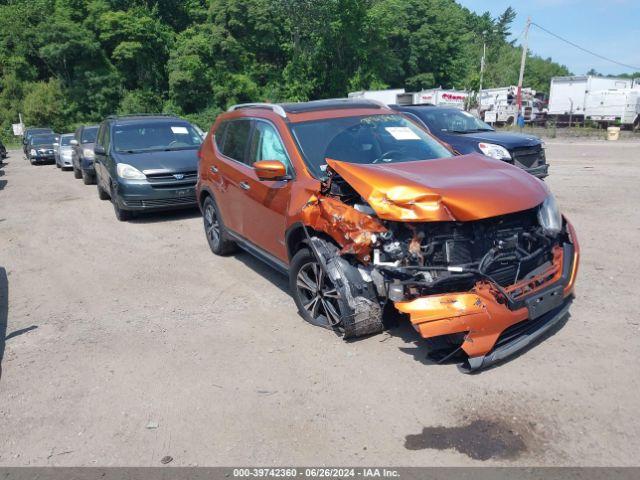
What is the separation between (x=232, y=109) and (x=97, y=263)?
279 centimetres

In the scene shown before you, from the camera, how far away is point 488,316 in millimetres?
3633

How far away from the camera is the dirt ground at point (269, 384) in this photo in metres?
3.22

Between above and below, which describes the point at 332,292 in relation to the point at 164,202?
above

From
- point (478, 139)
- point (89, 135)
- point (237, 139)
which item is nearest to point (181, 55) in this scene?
point (89, 135)

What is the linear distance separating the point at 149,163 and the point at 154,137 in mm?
1200

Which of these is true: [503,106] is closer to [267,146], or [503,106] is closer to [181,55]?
[181,55]

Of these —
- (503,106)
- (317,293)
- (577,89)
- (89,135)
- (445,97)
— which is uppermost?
(577,89)

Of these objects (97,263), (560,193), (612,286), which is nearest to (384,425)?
(612,286)

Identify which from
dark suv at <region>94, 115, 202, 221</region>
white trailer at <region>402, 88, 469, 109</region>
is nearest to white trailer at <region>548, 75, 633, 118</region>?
white trailer at <region>402, 88, 469, 109</region>

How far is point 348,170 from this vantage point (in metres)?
4.30

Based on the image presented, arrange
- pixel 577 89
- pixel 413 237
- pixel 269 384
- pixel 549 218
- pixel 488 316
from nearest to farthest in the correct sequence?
pixel 488 316 → pixel 413 237 → pixel 269 384 → pixel 549 218 → pixel 577 89

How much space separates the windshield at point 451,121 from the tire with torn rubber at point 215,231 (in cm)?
544

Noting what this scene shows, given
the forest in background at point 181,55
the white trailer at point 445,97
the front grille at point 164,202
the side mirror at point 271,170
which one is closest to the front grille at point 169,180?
the front grille at point 164,202

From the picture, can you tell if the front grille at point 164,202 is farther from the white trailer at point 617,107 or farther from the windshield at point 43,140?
the white trailer at point 617,107
